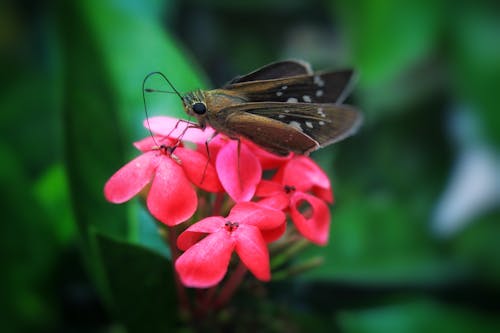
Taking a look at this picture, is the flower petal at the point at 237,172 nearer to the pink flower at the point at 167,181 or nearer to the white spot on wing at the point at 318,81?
the pink flower at the point at 167,181

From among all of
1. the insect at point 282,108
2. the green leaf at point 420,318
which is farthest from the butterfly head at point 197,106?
the green leaf at point 420,318

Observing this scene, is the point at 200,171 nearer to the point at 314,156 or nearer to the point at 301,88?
the point at 301,88

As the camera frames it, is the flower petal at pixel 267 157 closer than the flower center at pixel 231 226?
No

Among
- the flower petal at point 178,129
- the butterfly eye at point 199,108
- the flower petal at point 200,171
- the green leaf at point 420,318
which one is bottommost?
the green leaf at point 420,318

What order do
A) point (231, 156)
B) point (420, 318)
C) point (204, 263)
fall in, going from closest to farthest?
point (204, 263) < point (231, 156) < point (420, 318)

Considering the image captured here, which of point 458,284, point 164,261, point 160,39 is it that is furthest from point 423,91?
point 164,261

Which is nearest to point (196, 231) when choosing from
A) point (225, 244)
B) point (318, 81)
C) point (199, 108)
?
point (225, 244)

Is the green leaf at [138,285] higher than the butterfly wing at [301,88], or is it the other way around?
the butterfly wing at [301,88]
